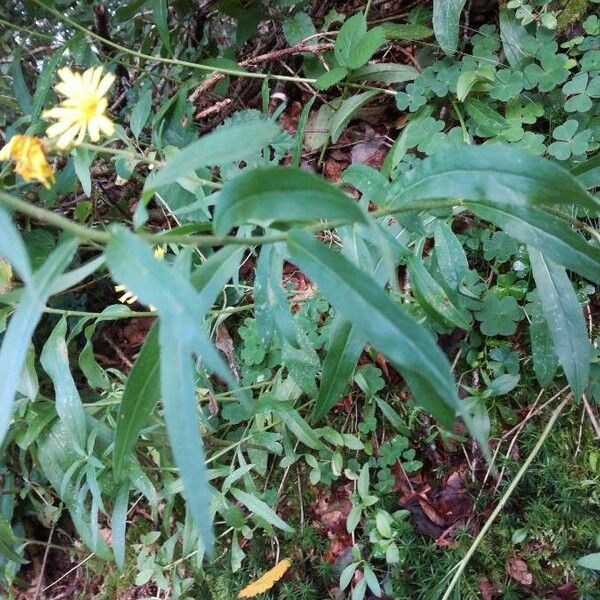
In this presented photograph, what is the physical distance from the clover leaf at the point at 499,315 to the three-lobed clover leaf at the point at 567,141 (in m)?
0.25

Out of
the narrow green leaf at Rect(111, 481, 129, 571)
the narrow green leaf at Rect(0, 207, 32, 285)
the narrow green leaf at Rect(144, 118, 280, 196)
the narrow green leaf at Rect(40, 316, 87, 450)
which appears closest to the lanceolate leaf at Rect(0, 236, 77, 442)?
the narrow green leaf at Rect(0, 207, 32, 285)

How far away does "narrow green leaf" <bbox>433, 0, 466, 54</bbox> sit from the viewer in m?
1.12

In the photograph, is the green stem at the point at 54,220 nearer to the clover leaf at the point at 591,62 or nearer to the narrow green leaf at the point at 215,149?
the narrow green leaf at the point at 215,149

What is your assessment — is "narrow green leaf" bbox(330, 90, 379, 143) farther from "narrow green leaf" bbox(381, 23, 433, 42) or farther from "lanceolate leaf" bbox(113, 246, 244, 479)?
"lanceolate leaf" bbox(113, 246, 244, 479)

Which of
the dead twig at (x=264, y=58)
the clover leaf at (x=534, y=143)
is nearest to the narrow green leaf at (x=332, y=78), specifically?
the dead twig at (x=264, y=58)

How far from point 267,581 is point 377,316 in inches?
31.9

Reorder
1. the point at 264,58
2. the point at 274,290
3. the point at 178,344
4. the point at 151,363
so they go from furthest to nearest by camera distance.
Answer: the point at 264,58 → the point at 274,290 → the point at 151,363 → the point at 178,344

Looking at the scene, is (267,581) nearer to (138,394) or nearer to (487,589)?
(487,589)

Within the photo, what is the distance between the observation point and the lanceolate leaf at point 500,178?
1.97ft

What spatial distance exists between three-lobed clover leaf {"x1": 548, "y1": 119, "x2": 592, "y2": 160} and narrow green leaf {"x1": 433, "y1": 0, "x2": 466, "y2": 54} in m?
0.24

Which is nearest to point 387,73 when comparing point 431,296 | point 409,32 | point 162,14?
point 409,32

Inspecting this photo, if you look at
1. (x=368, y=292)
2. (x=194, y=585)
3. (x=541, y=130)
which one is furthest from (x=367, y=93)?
(x=194, y=585)

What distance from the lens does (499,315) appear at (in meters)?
1.05

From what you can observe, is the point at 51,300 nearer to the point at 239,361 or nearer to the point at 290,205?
the point at 239,361
